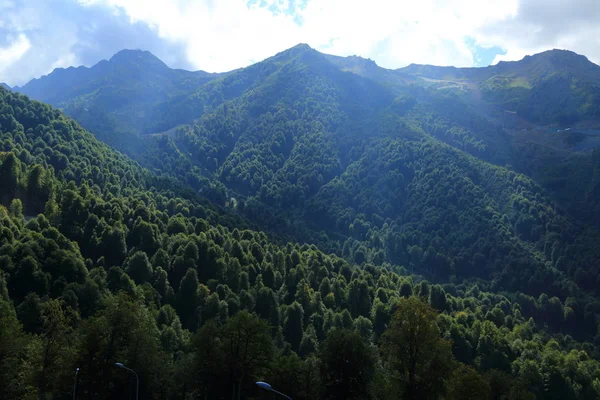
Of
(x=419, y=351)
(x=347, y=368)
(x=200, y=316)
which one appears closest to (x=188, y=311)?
(x=200, y=316)

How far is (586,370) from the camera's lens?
11938 cm

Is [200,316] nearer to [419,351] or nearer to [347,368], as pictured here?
[347,368]

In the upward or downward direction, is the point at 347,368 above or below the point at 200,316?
above

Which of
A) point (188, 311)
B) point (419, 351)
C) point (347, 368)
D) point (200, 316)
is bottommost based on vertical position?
point (188, 311)

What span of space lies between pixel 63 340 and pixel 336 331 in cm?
3458

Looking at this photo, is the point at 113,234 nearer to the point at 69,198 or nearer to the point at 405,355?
the point at 69,198

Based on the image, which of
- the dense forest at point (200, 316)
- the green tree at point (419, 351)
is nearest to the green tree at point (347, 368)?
the dense forest at point (200, 316)

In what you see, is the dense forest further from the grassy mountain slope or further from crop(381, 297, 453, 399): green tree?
the grassy mountain slope

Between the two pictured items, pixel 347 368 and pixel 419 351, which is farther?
pixel 347 368

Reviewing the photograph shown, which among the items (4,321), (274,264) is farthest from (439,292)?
(4,321)

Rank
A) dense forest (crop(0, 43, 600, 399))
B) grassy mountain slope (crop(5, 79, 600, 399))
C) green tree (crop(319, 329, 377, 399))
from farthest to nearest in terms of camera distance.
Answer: green tree (crop(319, 329, 377, 399)), grassy mountain slope (crop(5, 79, 600, 399)), dense forest (crop(0, 43, 600, 399))

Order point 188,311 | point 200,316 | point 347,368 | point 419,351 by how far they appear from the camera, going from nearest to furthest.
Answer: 1. point 419,351
2. point 347,368
3. point 200,316
4. point 188,311

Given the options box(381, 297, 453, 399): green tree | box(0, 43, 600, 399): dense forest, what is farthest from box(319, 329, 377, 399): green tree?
box(381, 297, 453, 399): green tree

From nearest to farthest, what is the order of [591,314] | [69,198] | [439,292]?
[69,198]
[439,292]
[591,314]
